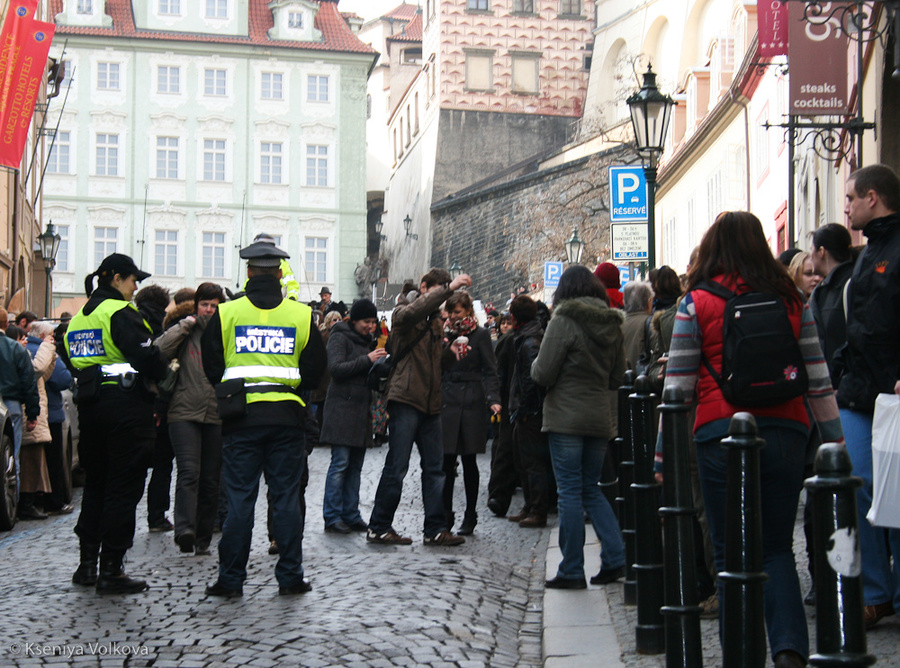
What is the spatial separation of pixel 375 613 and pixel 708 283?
2704 mm

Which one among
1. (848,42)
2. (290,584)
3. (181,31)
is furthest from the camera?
A: (181,31)

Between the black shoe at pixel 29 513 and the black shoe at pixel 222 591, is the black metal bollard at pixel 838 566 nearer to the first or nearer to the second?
the black shoe at pixel 222 591

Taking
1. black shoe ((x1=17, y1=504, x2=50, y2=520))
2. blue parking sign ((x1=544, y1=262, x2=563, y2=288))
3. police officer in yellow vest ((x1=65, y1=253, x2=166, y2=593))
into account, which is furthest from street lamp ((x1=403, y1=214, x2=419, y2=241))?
police officer in yellow vest ((x1=65, y1=253, x2=166, y2=593))

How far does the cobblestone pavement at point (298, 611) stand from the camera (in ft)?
19.4

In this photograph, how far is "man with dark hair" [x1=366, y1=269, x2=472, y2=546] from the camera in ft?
31.3

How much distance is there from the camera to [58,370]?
12.6 metres

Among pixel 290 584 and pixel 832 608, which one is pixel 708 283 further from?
pixel 290 584

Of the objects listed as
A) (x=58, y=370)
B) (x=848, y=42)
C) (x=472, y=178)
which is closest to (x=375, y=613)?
(x=58, y=370)

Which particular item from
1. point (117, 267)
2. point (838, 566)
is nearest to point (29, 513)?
point (117, 267)

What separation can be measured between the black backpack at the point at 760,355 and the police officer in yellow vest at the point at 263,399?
3.22 m

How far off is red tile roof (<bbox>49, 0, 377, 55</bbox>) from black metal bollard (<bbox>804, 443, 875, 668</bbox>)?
52331 millimetres

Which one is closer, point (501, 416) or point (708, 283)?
point (708, 283)

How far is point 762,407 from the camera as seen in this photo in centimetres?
489

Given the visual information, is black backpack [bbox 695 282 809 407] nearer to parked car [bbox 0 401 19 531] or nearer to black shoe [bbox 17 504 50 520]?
parked car [bbox 0 401 19 531]
